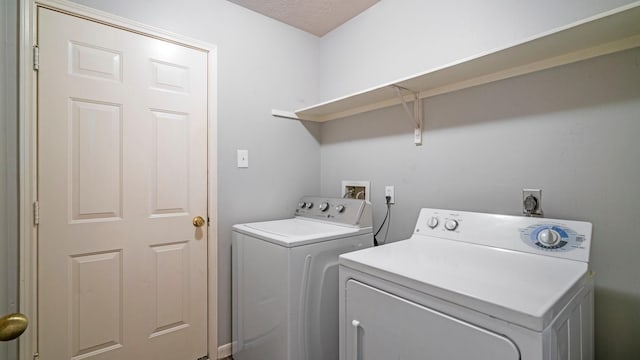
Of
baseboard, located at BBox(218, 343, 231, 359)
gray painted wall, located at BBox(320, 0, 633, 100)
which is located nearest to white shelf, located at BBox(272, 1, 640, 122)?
gray painted wall, located at BBox(320, 0, 633, 100)

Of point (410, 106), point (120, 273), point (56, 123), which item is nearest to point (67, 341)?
point (120, 273)

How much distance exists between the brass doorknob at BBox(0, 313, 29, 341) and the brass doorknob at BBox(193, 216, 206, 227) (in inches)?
50.5

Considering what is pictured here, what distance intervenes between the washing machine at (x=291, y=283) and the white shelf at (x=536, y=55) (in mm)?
766

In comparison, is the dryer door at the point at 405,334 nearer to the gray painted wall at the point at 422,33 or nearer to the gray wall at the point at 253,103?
the gray wall at the point at 253,103

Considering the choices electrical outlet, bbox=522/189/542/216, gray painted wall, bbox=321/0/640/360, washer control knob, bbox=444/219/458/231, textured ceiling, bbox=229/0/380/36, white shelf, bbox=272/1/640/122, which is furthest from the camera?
textured ceiling, bbox=229/0/380/36

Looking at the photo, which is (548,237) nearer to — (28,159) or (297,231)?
(297,231)

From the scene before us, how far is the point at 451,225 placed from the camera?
139 cm

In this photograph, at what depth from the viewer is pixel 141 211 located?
1615mm

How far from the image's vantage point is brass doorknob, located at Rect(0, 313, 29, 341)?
498 millimetres

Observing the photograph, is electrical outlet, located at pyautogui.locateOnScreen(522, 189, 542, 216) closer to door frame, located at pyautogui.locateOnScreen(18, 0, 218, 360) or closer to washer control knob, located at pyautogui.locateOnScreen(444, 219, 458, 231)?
washer control knob, located at pyautogui.locateOnScreen(444, 219, 458, 231)

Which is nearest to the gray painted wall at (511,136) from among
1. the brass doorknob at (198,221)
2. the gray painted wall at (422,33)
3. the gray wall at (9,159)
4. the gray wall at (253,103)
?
the gray painted wall at (422,33)

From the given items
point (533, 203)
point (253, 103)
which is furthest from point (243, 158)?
point (533, 203)

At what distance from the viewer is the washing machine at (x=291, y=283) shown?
1.40m

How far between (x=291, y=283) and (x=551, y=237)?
1099mm
